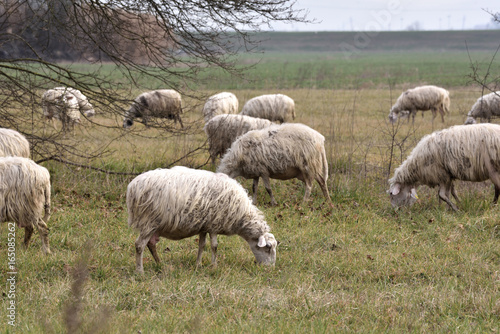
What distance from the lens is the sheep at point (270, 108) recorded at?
14.6m

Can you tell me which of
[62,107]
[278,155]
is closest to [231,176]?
[278,155]

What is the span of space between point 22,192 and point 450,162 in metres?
5.39

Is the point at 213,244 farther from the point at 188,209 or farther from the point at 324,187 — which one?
the point at 324,187

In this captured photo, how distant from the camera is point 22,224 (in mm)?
5340

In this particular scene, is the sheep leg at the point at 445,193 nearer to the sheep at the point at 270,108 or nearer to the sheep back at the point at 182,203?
the sheep back at the point at 182,203

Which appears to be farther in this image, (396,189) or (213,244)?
(396,189)

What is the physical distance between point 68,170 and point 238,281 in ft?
16.4

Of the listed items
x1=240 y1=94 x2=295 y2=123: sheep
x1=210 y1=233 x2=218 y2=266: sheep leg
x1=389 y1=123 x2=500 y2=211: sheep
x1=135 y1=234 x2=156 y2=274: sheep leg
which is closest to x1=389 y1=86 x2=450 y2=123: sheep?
x1=240 y1=94 x2=295 y2=123: sheep

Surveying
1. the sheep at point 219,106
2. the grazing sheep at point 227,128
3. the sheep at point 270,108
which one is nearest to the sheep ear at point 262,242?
the grazing sheep at point 227,128

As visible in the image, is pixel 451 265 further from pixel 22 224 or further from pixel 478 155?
pixel 22 224

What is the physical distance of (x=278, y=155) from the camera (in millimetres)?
7668

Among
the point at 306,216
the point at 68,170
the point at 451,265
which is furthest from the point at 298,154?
the point at 68,170

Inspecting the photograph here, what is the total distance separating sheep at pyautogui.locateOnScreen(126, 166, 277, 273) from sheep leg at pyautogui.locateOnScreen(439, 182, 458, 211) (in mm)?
3167

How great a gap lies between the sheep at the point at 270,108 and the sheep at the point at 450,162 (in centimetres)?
739
